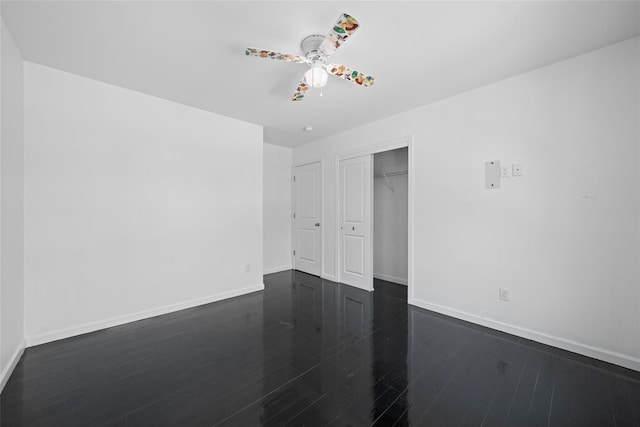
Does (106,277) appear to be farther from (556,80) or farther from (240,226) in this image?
(556,80)

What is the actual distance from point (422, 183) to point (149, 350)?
3.35 metres

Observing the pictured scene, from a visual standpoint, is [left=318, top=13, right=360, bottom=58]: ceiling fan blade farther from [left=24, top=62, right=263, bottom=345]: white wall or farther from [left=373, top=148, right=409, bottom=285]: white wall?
[left=373, top=148, right=409, bottom=285]: white wall

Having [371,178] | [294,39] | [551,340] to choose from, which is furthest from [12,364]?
[551,340]

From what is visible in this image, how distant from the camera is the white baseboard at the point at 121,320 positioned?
7.65 ft

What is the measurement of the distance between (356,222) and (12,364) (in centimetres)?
374

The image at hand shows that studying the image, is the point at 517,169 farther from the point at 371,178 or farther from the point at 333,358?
the point at 333,358

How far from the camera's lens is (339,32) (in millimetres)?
1609

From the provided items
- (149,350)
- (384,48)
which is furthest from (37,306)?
(384,48)

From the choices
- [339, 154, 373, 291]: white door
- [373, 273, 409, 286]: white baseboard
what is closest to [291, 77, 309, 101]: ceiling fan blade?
[339, 154, 373, 291]: white door

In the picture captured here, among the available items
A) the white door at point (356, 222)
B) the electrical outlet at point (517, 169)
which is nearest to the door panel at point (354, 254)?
the white door at point (356, 222)

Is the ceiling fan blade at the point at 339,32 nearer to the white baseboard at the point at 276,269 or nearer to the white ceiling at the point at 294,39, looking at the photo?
the white ceiling at the point at 294,39

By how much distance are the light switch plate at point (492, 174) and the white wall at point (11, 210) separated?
162 inches

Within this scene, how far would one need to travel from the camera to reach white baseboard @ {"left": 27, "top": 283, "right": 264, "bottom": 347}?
2.33 meters

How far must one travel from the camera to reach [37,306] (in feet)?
7.59
